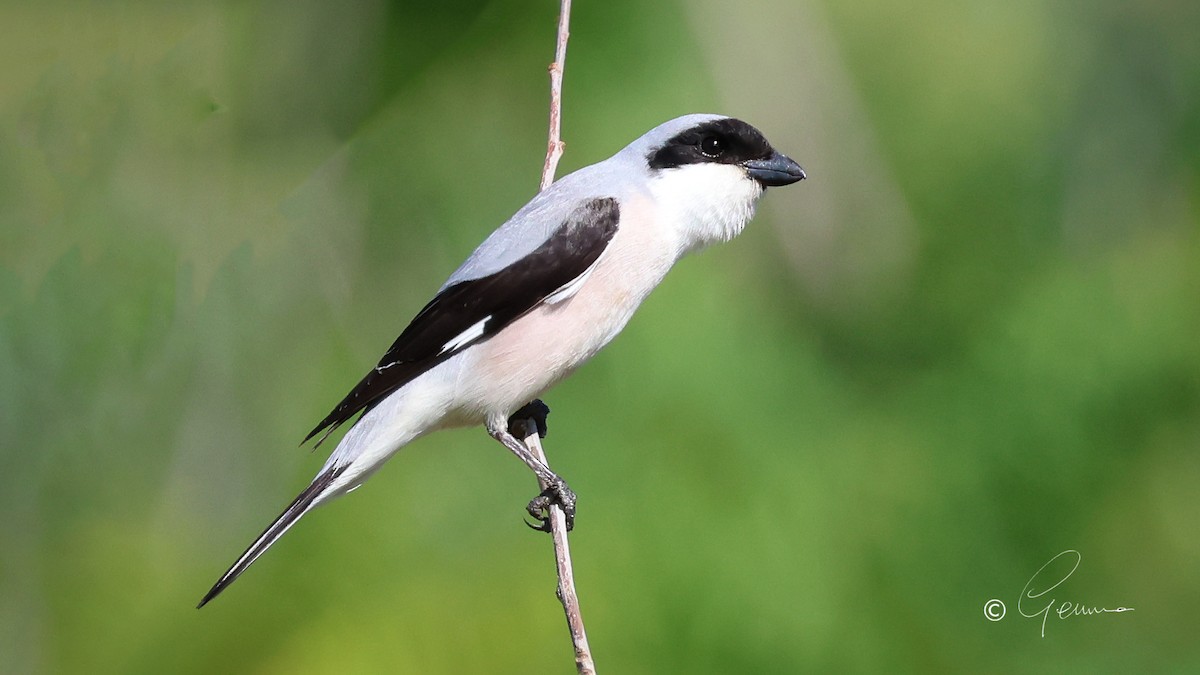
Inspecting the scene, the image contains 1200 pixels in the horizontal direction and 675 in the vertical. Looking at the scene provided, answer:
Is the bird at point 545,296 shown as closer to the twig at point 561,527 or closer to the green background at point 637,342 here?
the twig at point 561,527

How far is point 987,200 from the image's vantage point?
128 inches

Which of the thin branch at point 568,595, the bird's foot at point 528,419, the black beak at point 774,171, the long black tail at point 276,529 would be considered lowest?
the thin branch at point 568,595

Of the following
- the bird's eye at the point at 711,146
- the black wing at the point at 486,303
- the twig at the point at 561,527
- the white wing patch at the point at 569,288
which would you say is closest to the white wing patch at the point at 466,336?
the black wing at the point at 486,303

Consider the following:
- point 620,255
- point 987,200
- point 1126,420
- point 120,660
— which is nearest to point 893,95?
point 987,200

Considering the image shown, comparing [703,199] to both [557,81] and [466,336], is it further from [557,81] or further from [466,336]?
[466,336]

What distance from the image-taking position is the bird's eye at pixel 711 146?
2.02 meters

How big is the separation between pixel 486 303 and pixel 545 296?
110mm

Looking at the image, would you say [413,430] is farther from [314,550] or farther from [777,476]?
[777,476]

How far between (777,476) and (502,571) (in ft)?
2.28

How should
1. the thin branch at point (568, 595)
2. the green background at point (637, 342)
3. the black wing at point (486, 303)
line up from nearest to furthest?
1. the thin branch at point (568, 595)
2. the black wing at point (486, 303)
3. the green background at point (637, 342)

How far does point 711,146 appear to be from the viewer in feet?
6.63

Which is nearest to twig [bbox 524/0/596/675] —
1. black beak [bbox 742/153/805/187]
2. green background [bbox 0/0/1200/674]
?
black beak [bbox 742/153/805/187]

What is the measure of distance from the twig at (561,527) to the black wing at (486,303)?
0.18 meters

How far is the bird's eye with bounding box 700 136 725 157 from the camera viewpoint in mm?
2018
